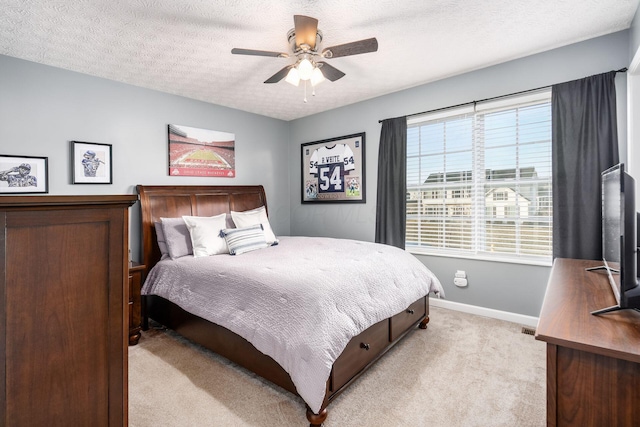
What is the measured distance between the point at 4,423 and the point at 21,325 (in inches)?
10.4

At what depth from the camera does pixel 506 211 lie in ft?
10.5

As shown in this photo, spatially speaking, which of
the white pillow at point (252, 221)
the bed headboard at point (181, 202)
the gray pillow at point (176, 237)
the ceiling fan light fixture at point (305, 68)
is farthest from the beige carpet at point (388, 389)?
the ceiling fan light fixture at point (305, 68)

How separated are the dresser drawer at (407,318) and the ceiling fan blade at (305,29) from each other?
7.17 ft

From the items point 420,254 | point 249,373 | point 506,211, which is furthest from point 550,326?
→ point 420,254

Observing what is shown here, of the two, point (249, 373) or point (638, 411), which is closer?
point (638, 411)

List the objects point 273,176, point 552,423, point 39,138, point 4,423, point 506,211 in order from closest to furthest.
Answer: point 4,423 → point 552,423 → point 39,138 → point 506,211 → point 273,176

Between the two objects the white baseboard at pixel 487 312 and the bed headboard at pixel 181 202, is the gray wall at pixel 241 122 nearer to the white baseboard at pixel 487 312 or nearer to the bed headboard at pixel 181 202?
the white baseboard at pixel 487 312

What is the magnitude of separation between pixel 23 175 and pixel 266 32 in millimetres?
2490

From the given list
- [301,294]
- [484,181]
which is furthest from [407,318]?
[484,181]

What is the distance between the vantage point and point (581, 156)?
268cm

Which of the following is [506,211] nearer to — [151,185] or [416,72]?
[416,72]

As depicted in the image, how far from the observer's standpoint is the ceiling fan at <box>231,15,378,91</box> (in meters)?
2.08

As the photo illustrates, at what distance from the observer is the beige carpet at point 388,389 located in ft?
6.01

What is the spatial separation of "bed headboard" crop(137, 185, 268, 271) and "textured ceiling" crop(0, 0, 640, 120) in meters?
1.22
